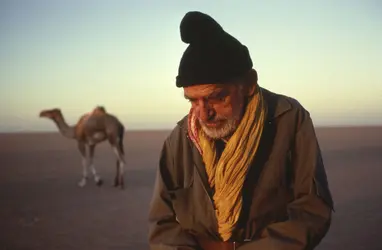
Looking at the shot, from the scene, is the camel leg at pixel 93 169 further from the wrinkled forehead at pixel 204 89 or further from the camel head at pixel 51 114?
the wrinkled forehead at pixel 204 89

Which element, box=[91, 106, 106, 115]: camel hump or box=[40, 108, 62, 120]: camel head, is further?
box=[40, 108, 62, 120]: camel head

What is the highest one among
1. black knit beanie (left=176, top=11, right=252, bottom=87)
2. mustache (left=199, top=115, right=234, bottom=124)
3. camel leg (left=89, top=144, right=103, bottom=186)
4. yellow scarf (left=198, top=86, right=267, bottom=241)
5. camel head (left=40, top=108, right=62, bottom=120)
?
black knit beanie (left=176, top=11, right=252, bottom=87)

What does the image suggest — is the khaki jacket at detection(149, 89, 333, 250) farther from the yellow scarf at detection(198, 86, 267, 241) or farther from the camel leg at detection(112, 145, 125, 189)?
the camel leg at detection(112, 145, 125, 189)

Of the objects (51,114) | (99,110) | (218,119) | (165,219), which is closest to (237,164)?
(218,119)

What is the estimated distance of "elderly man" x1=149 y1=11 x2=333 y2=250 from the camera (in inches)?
45.5

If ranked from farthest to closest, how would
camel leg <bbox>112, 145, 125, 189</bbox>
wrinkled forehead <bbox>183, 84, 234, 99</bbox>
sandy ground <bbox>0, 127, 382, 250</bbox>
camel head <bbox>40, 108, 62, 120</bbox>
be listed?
camel head <bbox>40, 108, 62, 120</bbox> < camel leg <bbox>112, 145, 125, 189</bbox> < sandy ground <bbox>0, 127, 382, 250</bbox> < wrinkled forehead <bbox>183, 84, 234, 99</bbox>

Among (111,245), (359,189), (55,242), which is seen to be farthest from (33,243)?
(359,189)

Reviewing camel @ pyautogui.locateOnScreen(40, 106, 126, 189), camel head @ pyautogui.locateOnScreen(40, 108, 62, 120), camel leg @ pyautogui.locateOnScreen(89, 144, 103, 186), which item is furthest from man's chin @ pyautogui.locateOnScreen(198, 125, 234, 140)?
camel head @ pyautogui.locateOnScreen(40, 108, 62, 120)

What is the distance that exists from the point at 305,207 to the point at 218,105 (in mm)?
298

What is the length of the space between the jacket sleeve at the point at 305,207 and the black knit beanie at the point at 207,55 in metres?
0.21

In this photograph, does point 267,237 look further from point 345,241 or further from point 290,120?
point 345,241

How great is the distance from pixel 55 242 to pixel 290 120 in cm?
318

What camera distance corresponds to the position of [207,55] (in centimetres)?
116

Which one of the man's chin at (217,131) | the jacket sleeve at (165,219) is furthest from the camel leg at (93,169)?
the man's chin at (217,131)
